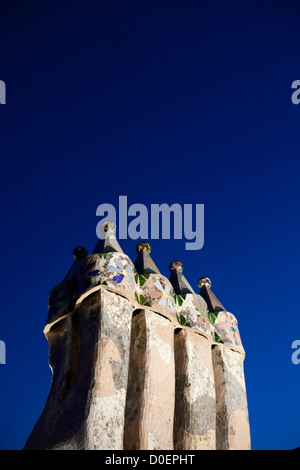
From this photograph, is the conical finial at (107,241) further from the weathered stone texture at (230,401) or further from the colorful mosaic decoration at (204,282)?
the weathered stone texture at (230,401)

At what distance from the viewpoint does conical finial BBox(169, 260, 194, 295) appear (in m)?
6.12

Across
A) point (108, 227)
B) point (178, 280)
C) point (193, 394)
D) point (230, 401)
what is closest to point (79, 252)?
point (108, 227)

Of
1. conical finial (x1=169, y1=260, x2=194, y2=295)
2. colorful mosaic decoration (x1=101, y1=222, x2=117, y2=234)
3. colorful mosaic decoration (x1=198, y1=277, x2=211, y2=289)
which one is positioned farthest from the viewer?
colorful mosaic decoration (x1=198, y1=277, x2=211, y2=289)

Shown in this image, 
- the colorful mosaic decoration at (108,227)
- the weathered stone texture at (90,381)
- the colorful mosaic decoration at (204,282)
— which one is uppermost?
the colorful mosaic decoration at (108,227)

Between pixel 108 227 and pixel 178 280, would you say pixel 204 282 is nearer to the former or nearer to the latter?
pixel 178 280

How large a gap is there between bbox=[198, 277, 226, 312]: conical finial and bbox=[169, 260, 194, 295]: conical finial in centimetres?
45

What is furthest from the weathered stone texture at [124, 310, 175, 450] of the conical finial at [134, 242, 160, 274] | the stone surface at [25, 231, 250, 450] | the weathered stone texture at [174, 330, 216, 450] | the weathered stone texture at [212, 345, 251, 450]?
the weathered stone texture at [212, 345, 251, 450]

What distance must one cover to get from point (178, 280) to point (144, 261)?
64cm

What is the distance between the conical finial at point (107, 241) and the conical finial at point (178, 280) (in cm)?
115

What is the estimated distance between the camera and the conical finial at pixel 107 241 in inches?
211

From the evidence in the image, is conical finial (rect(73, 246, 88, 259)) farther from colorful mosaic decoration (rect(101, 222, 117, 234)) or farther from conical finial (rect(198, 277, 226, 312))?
conical finial (rect(198, 277, 226, 312))

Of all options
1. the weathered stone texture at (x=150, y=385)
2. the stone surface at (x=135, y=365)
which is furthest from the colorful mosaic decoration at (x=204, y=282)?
the weathered stone texture at (x=150, y=385)
